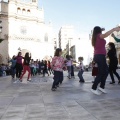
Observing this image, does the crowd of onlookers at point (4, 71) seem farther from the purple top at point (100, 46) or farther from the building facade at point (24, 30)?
the building facade at point (24, 30)

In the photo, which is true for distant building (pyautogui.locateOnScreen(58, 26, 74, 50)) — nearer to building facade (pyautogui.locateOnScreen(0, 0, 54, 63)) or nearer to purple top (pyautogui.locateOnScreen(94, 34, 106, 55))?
building facade (pyautogui.locateOnScreen(0, 0, 54, 63))

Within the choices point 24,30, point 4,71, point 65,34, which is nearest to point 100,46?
point 4,71

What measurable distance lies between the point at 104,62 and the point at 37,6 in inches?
2160

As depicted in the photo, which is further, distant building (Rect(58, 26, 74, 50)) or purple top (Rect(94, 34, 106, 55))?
distant building (Rect(58, 26, 74, 50))

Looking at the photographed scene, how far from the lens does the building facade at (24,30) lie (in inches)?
→ 2232

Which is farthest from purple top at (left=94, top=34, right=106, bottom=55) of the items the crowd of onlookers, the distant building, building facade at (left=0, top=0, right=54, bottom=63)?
the distant building

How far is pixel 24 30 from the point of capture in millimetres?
58531

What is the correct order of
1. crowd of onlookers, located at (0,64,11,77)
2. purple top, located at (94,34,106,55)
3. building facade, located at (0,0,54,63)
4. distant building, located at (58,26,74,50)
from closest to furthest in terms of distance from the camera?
purple top, located at (94,34,106,55) → crowd of onlookers, located at (0,64,11,77) → building facade, located at (0,0,54,63) → distant building, located at (58,26,74,50)

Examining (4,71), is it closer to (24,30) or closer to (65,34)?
(24,30)

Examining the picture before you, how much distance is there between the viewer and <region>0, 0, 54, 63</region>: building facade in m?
56.7

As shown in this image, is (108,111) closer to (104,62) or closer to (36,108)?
(36,108)

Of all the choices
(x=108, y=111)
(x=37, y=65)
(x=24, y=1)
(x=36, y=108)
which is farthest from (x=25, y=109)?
(x=24, y=1)

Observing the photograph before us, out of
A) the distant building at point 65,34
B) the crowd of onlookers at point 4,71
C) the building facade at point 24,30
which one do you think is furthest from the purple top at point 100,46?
the distant building at point 65,34

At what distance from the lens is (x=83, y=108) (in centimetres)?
494
